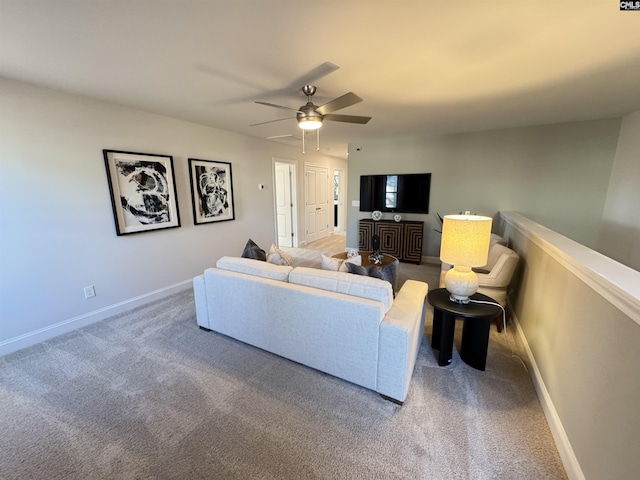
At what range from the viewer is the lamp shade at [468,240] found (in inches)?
71.5

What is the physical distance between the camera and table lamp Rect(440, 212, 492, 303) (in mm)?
1821

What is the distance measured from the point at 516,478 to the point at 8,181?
4.09 m

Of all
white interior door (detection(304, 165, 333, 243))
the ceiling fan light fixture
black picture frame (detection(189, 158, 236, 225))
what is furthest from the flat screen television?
the ceiling fan light fixture

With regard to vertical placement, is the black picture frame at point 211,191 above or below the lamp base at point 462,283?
above

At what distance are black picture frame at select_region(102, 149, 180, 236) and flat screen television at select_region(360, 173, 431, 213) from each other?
3468 millimetres

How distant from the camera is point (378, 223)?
512cm

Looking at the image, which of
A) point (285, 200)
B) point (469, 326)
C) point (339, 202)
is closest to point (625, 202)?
point (469, 326)

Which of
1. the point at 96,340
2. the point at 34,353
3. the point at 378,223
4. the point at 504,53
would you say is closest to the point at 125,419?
Result: the point at 96,340

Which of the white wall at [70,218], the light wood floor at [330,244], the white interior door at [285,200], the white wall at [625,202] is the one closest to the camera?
the white wall at [70,218]

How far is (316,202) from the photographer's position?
22.0 feet

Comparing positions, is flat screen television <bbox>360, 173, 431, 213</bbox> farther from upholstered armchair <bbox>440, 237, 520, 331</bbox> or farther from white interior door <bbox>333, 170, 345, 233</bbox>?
white interior door <bbox>333, 170, 345, 233</bbox>

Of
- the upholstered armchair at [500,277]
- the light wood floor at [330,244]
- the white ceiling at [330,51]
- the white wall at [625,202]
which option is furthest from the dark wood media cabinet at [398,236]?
the white wall at [625,202]

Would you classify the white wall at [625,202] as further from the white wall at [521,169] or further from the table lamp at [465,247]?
the table lamp at [465,247]

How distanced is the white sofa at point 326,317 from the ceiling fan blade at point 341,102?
1.33 metres
